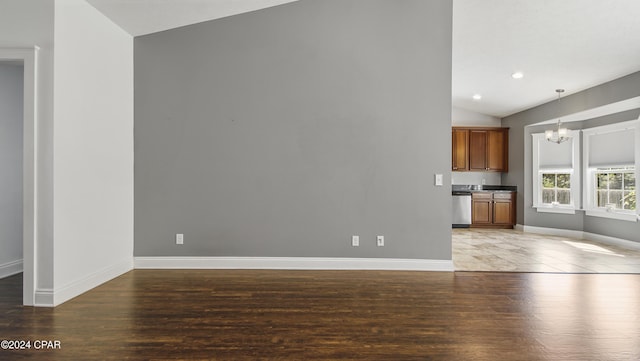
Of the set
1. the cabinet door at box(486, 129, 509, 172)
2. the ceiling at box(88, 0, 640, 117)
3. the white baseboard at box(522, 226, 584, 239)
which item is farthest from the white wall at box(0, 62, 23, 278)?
the white baseboard at box(522, 226, 584, 239)

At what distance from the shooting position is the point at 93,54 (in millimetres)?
3406

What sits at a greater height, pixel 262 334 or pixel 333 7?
pixel 333 7

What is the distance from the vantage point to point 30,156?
291 cm

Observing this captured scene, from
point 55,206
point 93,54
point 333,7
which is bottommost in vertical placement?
point 55,206

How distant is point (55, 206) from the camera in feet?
9.66

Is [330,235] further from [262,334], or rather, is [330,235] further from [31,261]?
[31,261]

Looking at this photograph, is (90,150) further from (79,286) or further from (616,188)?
(616,188)

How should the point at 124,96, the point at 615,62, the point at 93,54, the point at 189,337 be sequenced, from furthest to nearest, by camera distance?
the point at 615,62
the point at 124,96
the point at 93,54
the point at 189,337

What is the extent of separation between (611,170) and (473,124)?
2929 millimetres

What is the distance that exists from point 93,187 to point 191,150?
107 cm

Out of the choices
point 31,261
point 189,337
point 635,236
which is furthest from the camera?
point 635,236

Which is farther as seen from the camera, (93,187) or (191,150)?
(191,150)

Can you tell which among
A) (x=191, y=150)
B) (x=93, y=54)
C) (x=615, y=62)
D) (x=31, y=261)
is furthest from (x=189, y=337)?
(x=615, y=62)

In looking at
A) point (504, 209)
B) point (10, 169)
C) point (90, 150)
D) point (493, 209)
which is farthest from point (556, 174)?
point (10, 169)
